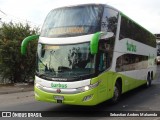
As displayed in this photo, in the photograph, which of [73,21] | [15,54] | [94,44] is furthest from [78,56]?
[15,54]

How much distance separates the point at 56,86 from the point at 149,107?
12.8ft

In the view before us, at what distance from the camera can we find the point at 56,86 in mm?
10859

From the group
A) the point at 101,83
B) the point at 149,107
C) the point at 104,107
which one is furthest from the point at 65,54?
the point at 149,107

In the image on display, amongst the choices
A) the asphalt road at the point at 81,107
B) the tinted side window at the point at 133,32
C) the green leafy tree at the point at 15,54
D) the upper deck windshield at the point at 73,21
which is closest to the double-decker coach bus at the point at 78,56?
the upper deck windshield at the point at 73,21

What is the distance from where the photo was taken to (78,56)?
10.9 m

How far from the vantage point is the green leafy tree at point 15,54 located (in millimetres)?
21125

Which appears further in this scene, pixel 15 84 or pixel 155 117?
pixel 15 84

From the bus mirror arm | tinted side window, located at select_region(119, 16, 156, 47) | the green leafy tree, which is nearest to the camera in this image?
the bus mirror arm

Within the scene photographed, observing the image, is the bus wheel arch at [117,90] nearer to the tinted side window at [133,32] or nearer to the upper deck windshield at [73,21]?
the tinted side window at [133,32]

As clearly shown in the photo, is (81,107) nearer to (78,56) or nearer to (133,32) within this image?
(78,56)

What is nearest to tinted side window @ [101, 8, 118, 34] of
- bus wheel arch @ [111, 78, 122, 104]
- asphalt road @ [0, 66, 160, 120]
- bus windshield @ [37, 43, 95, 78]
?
bus windshield @ [37, 43, 95, 78]

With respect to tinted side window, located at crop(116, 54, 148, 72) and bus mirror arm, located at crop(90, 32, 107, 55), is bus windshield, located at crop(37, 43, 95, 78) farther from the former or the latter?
tinted side window, located at crop(116, 54, 148, 72)

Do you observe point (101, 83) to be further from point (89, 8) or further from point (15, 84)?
point (15, 84)

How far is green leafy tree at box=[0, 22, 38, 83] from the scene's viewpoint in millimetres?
21125
